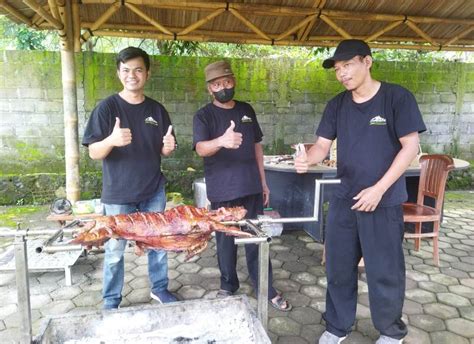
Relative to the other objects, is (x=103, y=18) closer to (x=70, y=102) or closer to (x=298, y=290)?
(x=70, y=102)

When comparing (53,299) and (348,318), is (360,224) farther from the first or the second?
(53,299)

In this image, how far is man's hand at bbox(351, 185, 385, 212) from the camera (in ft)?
7.91

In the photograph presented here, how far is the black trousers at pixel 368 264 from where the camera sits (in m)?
2.58

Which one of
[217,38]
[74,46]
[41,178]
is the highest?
[217,38]

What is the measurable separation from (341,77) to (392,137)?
1.79 ft

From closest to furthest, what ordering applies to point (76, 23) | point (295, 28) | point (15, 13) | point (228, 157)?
point (228, 157)
point (15, 13)
point (76, 23)
point (295, 28)

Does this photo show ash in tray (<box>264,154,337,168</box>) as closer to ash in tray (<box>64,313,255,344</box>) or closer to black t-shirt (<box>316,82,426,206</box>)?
black t-shirt (<box>316,82,426,206</box>)

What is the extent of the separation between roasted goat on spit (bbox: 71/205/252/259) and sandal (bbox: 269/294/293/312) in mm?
1375

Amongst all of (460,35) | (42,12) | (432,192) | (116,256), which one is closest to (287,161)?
(432,192)

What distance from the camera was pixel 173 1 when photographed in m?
4.56

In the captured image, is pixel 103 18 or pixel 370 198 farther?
pixel 103 18

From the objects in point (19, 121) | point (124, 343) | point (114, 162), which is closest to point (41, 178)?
point (19, 121)

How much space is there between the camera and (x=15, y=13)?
14.7 ft

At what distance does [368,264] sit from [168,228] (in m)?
1.46
